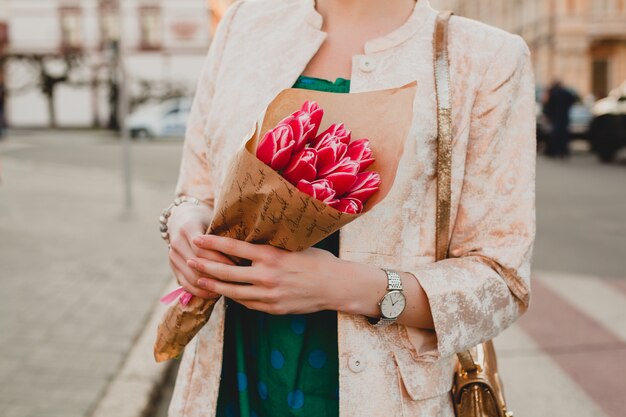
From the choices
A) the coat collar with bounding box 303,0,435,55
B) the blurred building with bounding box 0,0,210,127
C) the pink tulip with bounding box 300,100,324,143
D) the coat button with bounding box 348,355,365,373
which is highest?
the blurred building with bounding box 0,0,210,127

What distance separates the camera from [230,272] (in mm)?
1040

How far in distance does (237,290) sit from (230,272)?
0.04m

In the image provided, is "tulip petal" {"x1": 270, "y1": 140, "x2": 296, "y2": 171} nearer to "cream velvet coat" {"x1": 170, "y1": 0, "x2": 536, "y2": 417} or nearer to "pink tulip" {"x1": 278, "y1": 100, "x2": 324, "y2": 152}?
"pink tulip" {"x1": 278, "y1": 100, "x2": 324, "y2": 152}

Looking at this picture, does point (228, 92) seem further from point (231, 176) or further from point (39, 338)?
point (39, 338)

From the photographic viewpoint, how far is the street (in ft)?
11.8

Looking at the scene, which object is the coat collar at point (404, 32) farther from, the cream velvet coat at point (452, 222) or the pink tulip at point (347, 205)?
the pink tulip at point (347, 205)

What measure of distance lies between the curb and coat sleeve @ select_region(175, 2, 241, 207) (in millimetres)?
1792

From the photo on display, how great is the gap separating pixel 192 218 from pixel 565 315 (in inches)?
166

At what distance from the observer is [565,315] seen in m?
4.80

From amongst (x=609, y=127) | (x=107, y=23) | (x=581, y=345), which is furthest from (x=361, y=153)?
(x=107, y=23)

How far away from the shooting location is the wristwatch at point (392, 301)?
44.6 inches

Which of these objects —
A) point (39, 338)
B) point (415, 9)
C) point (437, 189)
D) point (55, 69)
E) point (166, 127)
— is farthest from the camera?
point (55, 69)

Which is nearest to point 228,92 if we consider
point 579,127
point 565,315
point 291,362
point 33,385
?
point 291,362

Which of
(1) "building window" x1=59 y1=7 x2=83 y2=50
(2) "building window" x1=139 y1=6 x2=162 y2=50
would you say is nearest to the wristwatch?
(2) "building window" x1=139 y1=6 x2=162 y2=50
